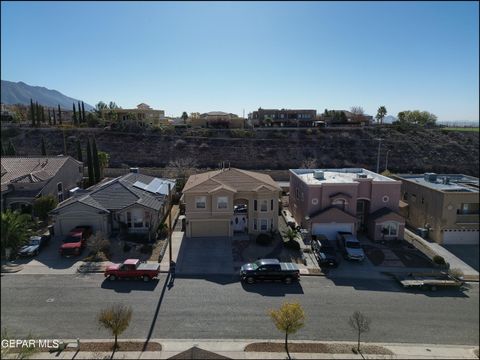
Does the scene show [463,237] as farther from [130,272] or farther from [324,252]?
[130,272]

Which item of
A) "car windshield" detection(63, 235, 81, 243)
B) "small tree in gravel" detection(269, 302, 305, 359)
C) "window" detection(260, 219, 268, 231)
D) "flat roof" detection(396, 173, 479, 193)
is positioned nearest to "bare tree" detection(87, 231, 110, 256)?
"car windshield" detection(63, 235, 81, 243)

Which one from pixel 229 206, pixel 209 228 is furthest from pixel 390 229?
pixel 209 228

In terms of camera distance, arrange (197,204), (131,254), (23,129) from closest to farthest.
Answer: (131,254), (197,204), (23,129)

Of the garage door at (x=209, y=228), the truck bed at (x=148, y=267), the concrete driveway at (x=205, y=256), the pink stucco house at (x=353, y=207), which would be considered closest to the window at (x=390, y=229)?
the pink stucco house at (x=353, y=207)

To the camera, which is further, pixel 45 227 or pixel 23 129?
pixel 23 129

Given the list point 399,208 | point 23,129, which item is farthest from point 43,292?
point 23,129

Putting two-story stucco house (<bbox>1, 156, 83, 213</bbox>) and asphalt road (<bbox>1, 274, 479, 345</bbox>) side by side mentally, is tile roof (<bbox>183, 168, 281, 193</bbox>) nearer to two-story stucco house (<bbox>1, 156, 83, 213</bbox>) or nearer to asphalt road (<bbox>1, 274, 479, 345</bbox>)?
asphalt road (<bbox>1, 274, 479, 345</bbox>)

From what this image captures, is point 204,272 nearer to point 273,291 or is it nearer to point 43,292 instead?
point 273,291
